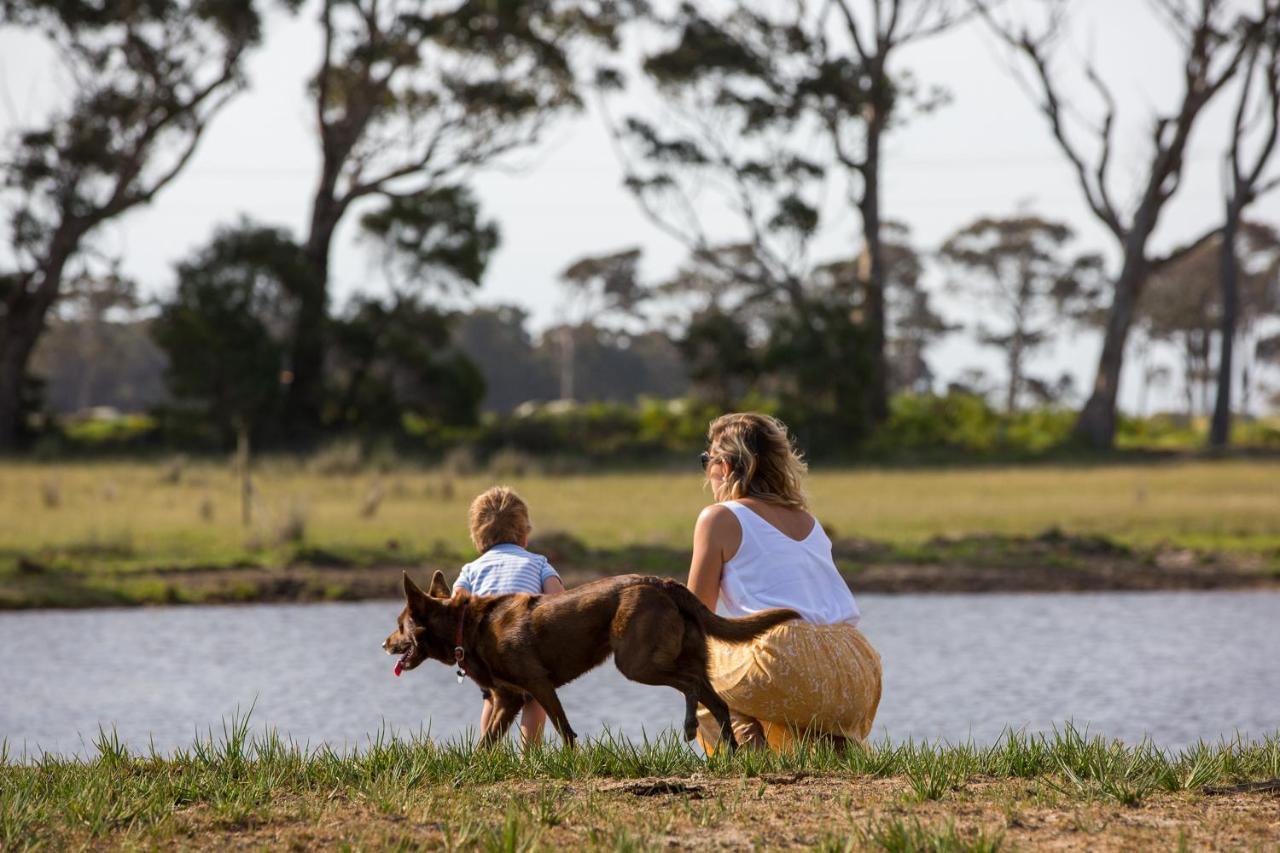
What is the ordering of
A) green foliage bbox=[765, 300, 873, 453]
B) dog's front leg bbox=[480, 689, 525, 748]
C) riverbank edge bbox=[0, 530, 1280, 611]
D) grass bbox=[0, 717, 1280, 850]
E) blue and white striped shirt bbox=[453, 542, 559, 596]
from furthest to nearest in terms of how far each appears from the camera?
1. green foliage bbox=[765, 300, 873, 453]
2. riverbank edge bbox=[0, 530, 1280, 611]
3. blue and white striped shirt bbox=[453, 542, 559, 596]
4. dog's front leg bbox=[480, 689, 525, 748]
5. grass bbox=[0, 717, 1280, 850]

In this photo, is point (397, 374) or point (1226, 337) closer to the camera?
point (397, 374)

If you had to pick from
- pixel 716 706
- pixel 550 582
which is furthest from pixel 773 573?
pixel 550 582

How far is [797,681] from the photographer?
19.5ft

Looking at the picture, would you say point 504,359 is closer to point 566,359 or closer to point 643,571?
point 566,359

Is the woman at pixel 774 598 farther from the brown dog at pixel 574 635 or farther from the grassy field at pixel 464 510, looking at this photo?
the grassy field at pixel 464 510

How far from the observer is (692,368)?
37250 millimetres

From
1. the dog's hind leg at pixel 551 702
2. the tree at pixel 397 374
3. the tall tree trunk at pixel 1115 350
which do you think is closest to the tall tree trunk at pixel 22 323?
the tree at pixel 397 374

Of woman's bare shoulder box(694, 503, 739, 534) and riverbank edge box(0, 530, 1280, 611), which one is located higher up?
woman's bare shoulder box(694, 503, 739, 534)

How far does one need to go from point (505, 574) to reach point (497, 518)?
272mm

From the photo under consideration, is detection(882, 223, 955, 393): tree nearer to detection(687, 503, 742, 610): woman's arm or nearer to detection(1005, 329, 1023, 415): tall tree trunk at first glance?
detection(1005, 329, 1023, 415): tall tree trunk

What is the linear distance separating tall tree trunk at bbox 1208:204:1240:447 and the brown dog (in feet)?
114

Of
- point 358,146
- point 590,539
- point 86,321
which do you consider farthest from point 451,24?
point 86,321

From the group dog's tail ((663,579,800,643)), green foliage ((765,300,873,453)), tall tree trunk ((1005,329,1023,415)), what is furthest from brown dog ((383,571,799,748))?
tall tree trunk ((1005,329,1023,415))

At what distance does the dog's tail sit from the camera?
19.5ft
